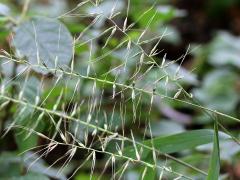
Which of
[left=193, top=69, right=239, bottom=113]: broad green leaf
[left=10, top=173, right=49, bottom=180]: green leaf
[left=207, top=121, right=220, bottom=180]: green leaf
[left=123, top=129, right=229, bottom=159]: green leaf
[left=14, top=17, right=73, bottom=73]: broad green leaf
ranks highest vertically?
[left=14, top=17, right=73, bottom=73]: broad green leaf

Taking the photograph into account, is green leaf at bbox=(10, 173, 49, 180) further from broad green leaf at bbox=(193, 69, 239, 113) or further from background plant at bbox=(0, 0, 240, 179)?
broad green leaf at bbox=(193, 69, 239, 113)

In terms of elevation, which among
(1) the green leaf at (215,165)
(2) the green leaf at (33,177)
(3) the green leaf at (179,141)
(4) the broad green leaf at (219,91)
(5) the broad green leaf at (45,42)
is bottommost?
(4) the broad green leaf at (219,91)

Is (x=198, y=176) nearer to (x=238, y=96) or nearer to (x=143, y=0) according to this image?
(x=238, y=96)

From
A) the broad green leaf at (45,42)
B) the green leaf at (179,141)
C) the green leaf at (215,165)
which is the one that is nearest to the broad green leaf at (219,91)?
the broad green leaf at (45,42)

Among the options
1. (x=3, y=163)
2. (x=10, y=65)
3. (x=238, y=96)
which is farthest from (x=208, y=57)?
(x=3, y=163)

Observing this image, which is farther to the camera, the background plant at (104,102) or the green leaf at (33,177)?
the green leaf at (33,177)

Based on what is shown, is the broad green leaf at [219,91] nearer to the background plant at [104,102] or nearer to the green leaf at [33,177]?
the background plant at [104,102]

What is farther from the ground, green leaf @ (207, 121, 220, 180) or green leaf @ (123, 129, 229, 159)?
green leaf @ (207, 121, 220, 180)

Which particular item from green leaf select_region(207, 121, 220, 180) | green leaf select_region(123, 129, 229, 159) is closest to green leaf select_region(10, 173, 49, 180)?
green leaf select_region(123, 129, 229, 159)
